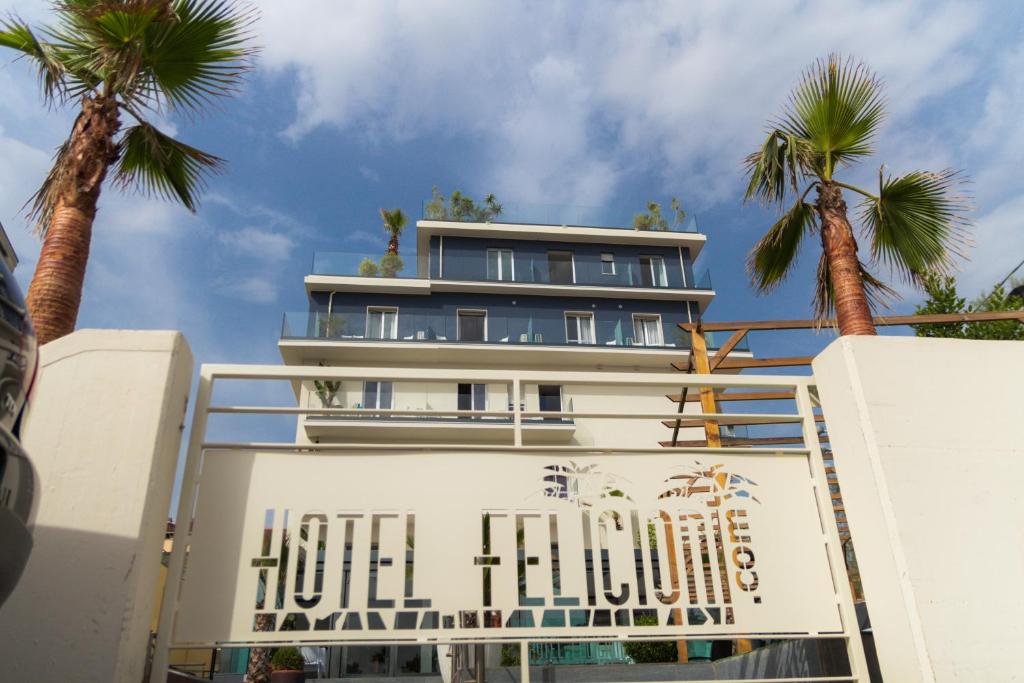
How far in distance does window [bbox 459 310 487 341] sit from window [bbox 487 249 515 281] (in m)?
1.66

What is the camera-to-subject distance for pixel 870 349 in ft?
14.0

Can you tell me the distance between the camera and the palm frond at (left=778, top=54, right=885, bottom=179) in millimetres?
7469

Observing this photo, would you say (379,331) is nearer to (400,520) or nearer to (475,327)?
(475,327)

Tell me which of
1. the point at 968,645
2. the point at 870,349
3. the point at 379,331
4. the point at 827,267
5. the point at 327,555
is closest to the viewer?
the point at 968,645

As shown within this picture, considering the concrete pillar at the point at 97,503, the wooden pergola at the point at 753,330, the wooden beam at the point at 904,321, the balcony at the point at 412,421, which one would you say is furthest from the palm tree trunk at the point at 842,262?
the balcony at the point at 412,421

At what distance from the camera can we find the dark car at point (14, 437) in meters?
1.81

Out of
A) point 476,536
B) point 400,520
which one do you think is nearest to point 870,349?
point 476,536

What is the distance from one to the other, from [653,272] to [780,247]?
73.5ft

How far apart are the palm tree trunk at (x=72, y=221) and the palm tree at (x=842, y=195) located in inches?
269

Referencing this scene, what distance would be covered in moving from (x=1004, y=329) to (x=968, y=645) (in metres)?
18.8

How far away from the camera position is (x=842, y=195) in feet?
26.3

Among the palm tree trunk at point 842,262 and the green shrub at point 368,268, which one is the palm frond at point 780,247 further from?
the green shrub at point 368,268

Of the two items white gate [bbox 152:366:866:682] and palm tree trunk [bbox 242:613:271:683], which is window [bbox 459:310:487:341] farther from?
white gate [bbox 152:366:866:682]

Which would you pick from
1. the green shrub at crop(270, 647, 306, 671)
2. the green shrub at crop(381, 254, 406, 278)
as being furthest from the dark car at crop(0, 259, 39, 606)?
the green shrub at crop(381, 254, 406, 278)
